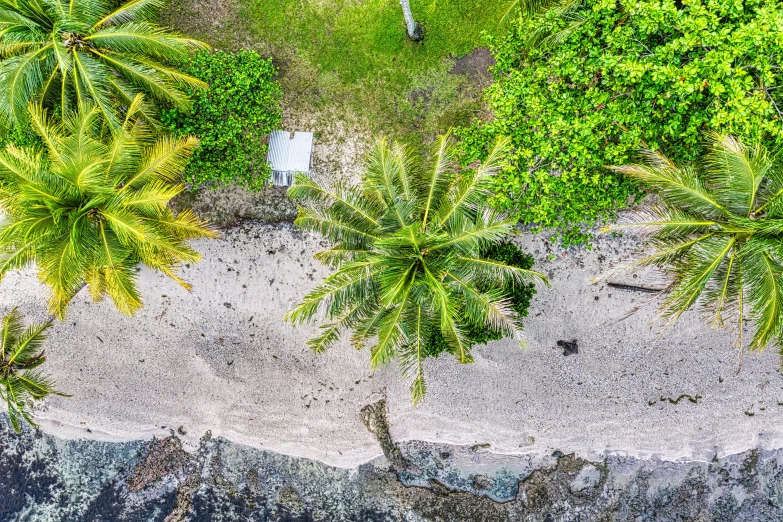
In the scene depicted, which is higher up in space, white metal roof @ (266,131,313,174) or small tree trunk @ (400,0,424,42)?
small tree trunk @ (400,0,424,42)

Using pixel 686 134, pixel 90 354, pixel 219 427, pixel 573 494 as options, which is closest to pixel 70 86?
pixel 90 354

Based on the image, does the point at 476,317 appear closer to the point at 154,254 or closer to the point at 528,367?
the point at 528,367

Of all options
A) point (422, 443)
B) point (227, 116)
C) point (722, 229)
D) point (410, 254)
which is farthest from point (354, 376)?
point (722, 229)

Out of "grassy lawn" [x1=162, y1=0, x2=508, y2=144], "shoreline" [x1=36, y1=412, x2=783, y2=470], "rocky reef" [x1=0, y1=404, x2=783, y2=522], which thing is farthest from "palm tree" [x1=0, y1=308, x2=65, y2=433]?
"grassy lawn" [x1=162, y1=0, x2=508, y2=144]

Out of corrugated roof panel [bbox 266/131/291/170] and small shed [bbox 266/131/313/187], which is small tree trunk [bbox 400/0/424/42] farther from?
corrugated roof panel [bbox 266/131/291/170]

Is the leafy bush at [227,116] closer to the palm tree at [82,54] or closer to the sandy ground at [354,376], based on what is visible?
the palm tree at [82,54]

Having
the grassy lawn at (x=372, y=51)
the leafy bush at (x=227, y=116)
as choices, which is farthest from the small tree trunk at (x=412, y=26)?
the leafy bush at (x=227, y=116)
